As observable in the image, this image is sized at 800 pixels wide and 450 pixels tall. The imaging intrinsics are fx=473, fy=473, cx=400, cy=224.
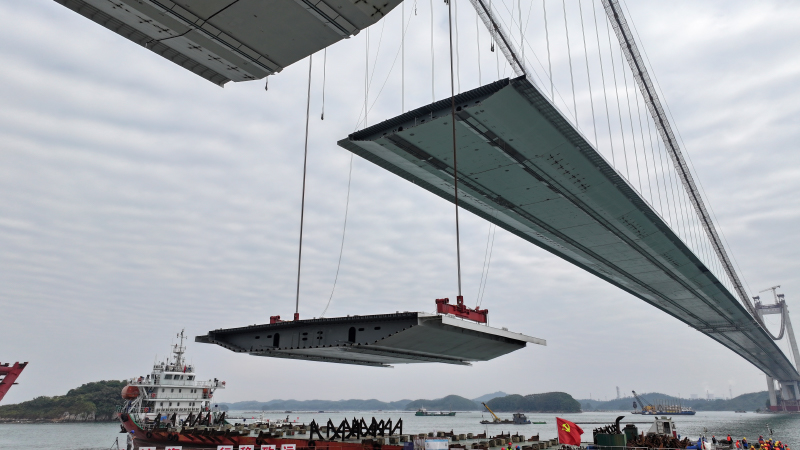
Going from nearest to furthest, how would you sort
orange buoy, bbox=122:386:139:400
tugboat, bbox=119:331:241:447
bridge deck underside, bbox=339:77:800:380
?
bridge deck underside, bbox=339:77:800:380
tugboat, bbox=119:331:241:447
orange buoy, bbox=122:386:139:400

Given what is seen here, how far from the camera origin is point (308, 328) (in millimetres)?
21609

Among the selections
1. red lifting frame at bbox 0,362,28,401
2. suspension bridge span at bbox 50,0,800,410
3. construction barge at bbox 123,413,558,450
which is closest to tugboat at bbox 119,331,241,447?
construction barge at bbox 123,413,558,450

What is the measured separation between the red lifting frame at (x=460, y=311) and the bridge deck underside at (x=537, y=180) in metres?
14.8

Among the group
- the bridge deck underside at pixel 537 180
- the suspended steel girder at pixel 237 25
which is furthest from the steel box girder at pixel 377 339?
the bridge deck underside at pixel 537 180

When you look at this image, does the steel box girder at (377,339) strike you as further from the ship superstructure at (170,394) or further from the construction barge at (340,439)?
the ship superstructure at (170,394)

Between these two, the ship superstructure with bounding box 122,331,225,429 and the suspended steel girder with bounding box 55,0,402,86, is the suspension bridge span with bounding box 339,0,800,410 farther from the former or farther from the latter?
the ship superstructure with bounding box 122,331,225,429

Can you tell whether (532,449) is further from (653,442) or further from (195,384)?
(195,384)

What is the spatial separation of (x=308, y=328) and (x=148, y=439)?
27.0m

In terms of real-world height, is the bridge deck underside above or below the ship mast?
above

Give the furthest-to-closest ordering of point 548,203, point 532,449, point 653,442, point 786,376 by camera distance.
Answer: point 786,376
point 548,203
point 653,442
point 532,449

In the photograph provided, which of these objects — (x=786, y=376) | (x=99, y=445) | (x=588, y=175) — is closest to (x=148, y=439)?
(x=99, y=445)

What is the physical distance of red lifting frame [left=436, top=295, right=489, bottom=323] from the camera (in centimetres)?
1864

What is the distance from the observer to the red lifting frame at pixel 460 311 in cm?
1864

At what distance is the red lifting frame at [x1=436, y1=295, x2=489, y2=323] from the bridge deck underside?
14835 mm
